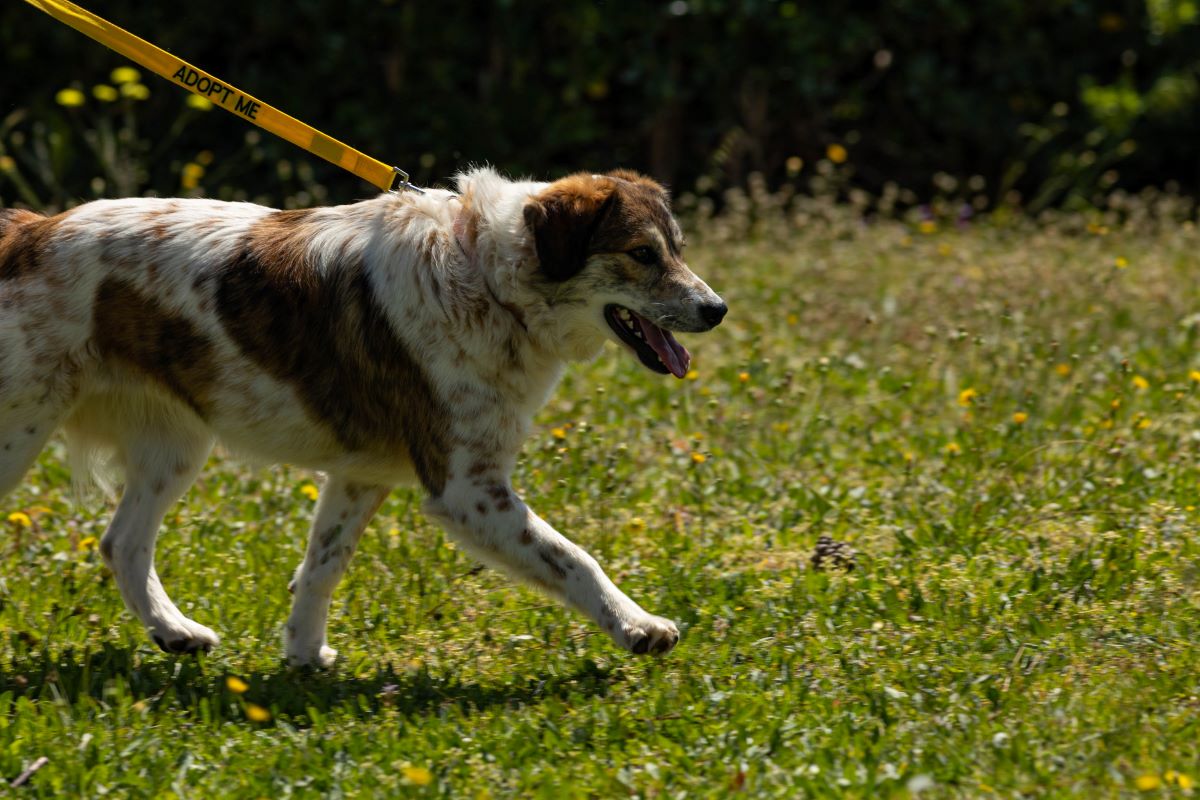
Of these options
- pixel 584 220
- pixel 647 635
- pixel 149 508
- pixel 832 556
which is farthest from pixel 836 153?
pixel 647 635

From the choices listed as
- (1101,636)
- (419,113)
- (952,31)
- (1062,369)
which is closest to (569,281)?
(1101,636)

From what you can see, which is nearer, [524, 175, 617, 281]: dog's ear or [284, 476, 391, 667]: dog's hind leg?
[524, 175, 617, 281]: dog's ear

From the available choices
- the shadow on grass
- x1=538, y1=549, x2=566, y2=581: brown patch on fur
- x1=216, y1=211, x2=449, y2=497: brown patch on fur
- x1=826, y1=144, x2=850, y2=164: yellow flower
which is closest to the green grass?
the shadow on grass

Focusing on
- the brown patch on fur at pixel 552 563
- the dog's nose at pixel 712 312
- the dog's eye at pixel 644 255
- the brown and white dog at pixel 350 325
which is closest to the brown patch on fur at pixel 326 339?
the brown and white dog at pixel 350 325

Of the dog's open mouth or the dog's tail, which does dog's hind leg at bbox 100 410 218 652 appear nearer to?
the dog's tail

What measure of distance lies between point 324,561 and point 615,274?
1207 millimetres

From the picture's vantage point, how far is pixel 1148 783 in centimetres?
346

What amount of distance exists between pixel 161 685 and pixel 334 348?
1050mm

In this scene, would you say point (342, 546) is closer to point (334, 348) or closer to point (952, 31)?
point (334, 348)

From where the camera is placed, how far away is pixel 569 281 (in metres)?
4.68

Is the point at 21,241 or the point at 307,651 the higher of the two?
the point at 21,241

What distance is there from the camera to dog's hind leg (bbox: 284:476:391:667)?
478 centimetres

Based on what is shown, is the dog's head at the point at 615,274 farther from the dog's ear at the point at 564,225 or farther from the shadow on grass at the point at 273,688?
the shadow on grass at the point at 273,688

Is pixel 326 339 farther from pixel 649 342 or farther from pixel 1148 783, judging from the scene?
pixel 1148 783
